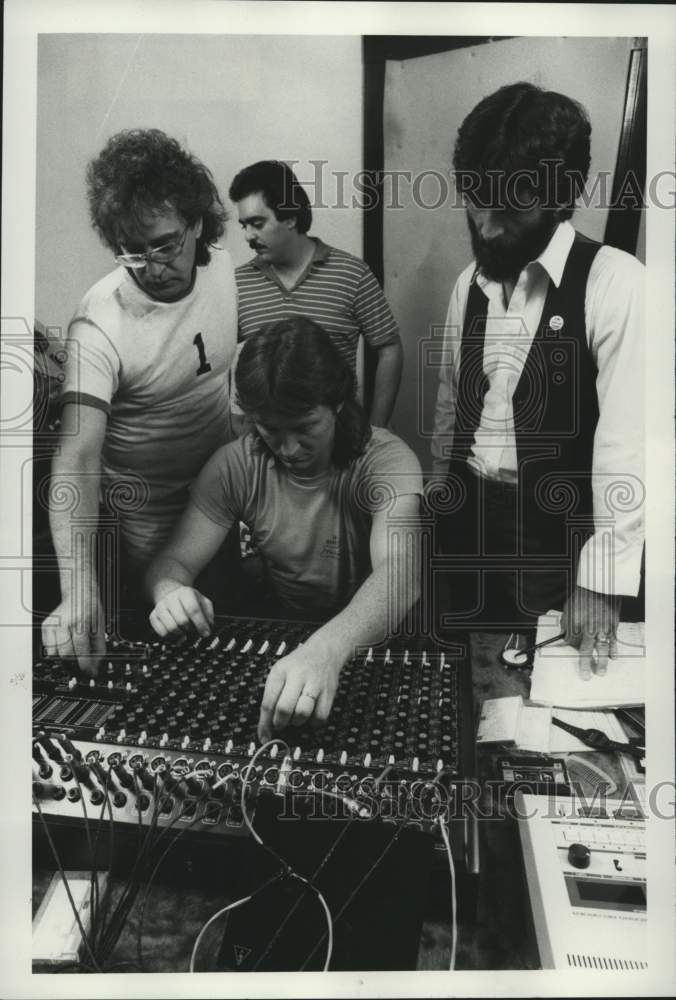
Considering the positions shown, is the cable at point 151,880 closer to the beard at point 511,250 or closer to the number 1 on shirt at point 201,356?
the number 1 on shirt at point 201,356

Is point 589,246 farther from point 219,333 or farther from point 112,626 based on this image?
point 112,626

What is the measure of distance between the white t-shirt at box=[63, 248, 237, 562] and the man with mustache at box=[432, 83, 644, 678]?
1.19ft

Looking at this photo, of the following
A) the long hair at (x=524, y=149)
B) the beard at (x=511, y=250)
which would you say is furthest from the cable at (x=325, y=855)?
the long hair at (x=524, y=149)

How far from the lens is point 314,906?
1.14 meters

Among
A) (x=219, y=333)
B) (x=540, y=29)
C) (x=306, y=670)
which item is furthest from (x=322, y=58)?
(x=306, y=670)

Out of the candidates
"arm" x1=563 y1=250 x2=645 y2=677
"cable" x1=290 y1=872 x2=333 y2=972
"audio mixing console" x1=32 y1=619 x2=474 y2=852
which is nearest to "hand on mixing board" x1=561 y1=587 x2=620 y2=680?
"arm" x1=563 y1=250 x2=645 y2=677

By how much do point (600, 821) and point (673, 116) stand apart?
112cm

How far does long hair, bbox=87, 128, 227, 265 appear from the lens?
1.22 metres

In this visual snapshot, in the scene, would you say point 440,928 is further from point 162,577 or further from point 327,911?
point 162,577

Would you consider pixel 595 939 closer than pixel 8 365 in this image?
Yes

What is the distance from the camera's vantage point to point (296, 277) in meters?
1.24

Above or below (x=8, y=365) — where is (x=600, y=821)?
below

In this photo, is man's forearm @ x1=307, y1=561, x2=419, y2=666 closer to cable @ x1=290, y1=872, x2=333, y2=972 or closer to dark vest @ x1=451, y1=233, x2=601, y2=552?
dark vest @ x1=451, y1=233, x2=601, y2=552

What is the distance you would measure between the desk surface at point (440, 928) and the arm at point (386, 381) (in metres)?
0.66
